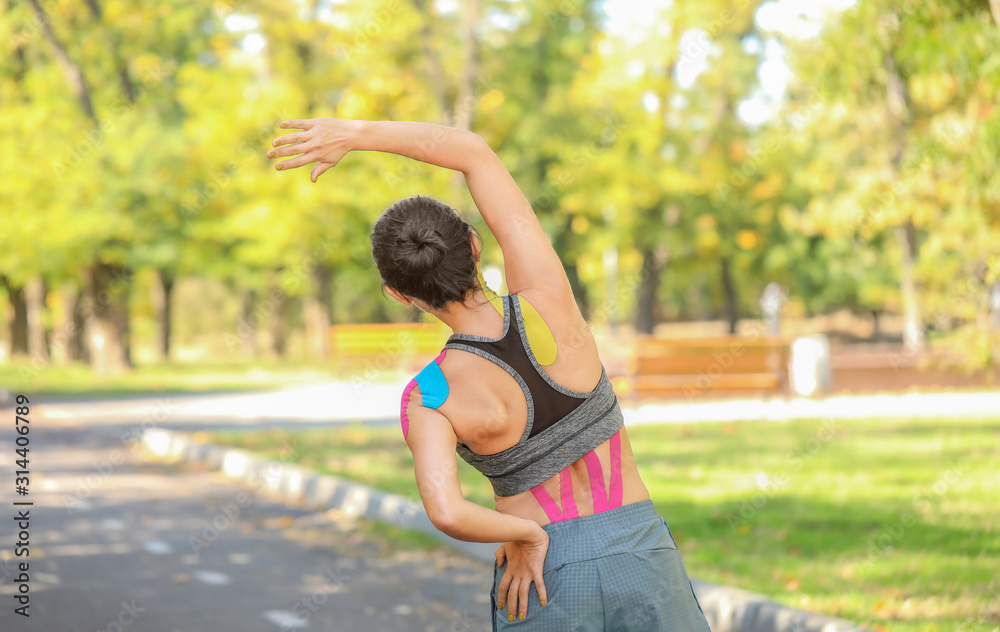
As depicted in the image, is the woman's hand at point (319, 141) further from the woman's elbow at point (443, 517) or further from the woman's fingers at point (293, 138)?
the woman's elbow at point (443, 517)

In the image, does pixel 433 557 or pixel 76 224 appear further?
pixel 76 224

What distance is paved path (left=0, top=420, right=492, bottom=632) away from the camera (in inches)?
220

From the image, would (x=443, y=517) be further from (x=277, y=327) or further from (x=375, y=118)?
(x=277, y=327)

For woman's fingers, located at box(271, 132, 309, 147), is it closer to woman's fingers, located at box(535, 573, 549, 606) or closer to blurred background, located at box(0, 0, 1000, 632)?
woman's fingers, located at box(535, 573, 549, 606)

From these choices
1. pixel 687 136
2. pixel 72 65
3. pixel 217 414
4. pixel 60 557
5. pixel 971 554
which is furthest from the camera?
pixel 687 136

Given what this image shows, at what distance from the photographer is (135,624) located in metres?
5.46

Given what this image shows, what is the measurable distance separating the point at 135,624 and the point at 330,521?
298 centimetres

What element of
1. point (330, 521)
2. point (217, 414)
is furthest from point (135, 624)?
point (217, 414)

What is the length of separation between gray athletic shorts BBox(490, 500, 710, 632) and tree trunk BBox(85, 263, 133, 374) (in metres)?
24.6

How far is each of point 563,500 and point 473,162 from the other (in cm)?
77

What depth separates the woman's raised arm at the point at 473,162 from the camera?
2.23 meters

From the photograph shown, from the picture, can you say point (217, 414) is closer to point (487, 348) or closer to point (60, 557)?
point (60, 557)

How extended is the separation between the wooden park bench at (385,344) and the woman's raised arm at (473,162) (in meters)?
18.7

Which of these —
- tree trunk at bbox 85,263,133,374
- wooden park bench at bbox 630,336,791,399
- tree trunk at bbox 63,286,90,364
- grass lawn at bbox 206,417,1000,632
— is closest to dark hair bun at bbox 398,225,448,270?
grass lawn at bbox 206,417,1000,632
